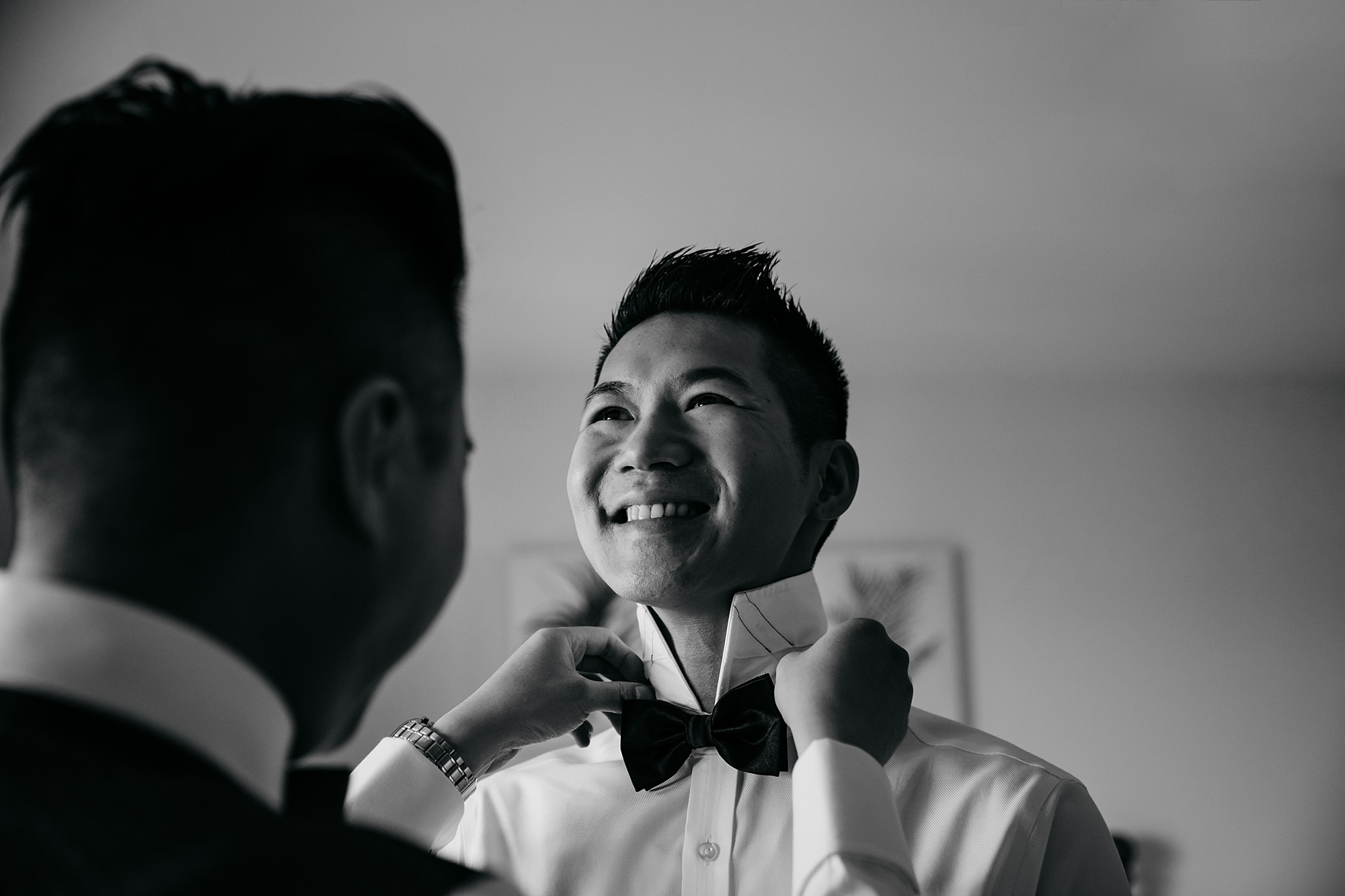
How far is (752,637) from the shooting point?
1365mm

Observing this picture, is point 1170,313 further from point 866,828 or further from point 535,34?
point 866,828

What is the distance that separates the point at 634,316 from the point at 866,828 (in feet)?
2.81

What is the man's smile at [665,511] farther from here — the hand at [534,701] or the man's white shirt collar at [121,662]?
the man's white shirt collar at [121,662]

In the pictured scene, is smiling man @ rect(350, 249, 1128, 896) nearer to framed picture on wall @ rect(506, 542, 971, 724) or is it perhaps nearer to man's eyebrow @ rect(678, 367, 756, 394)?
man's eyebrow @ rect(678, 367, 756, 394)

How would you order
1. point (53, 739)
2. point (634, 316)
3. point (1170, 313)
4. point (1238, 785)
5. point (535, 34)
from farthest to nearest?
point (1238, 785) → point (1170, 313) → point (535, 34) → point (634, 316) → point (53, 739)

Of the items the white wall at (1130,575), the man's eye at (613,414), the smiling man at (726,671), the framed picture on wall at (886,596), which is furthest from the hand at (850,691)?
the white wall at (1130,575)

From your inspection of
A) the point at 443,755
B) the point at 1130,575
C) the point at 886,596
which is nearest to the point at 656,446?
the point at 443,755

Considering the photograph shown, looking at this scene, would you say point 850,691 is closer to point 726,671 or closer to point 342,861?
point 726,671

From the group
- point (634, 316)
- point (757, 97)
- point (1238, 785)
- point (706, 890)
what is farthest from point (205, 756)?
point (1238, 785)

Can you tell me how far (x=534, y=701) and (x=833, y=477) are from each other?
52 centimetres

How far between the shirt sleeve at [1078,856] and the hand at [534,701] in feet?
1.64

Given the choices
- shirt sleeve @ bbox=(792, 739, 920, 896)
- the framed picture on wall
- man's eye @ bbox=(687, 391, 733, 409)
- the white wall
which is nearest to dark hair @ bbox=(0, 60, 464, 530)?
shirt sleeve @ bbox=(792, 739, 920, 896)

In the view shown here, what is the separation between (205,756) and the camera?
596 mm

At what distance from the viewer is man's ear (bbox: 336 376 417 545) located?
65 centimetres
